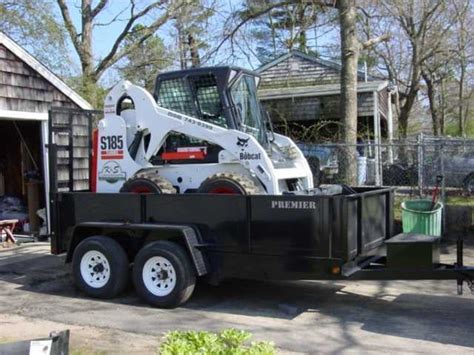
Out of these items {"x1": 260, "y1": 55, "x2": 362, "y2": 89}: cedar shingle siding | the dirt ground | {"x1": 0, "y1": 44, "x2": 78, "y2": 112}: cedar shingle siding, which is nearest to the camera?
the dirt ground

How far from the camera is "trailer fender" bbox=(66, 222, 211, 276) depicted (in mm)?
6883

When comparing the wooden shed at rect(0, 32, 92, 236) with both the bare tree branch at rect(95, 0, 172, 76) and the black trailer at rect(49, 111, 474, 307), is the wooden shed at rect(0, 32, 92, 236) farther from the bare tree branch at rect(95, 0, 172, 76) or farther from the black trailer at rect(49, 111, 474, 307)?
the bare tree branch at rect(95, 0, 172, 76)

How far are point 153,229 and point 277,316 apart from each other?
5.81 feet

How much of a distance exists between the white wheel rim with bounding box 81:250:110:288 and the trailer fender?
33 centimetres

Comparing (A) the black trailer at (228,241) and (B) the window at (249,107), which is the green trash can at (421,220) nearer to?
(A) the black trailer at (228,241)

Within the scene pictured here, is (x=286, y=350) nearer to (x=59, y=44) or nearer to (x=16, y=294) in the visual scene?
(x=16, y=294)

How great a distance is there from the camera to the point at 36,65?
12.1 metres

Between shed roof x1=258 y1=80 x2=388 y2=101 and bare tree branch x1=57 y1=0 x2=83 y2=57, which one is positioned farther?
bare tree branch x1=57 y1=0 x2=83 y2=57

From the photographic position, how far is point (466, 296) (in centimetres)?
734

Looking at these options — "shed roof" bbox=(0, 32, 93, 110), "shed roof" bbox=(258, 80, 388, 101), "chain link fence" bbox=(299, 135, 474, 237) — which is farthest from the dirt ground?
"shed roof" bbox=(258, 80, 388, 101)

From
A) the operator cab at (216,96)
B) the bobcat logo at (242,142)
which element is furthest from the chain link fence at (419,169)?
the bobcat logo at (242,142)

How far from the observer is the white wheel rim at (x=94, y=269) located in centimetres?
762

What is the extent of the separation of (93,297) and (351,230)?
3.43 metres

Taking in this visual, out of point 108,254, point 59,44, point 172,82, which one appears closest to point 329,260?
point 108,254
